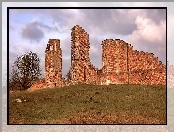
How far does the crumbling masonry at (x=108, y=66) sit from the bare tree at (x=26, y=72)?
85.0 inches

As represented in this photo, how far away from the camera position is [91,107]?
11586mm

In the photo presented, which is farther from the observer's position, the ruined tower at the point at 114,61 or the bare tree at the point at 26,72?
the bare tree at the point at 26,72

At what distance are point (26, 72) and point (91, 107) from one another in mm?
10036

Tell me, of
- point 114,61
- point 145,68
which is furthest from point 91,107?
point 145,68

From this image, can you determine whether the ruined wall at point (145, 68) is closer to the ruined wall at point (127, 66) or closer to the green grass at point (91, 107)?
the ruined wall at point (127, 66)

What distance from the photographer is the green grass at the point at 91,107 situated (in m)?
10.7

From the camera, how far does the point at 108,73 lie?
53.3ft

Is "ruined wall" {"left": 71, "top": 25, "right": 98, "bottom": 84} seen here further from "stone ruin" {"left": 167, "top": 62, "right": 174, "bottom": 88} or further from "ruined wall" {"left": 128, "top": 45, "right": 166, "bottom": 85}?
"stone ruin" {"left": 167, "top": 62, "right": 174, "bottom": 88}

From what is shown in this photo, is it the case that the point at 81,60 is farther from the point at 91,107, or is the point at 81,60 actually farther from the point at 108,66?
the point at 91,107

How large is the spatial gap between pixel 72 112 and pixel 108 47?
19.4 feet

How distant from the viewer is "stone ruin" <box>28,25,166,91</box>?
16312mm

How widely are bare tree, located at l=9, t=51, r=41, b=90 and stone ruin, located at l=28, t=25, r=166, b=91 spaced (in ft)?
7.26

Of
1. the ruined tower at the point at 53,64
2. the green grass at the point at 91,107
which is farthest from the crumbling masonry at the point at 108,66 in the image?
the green grass at the point at 91,107

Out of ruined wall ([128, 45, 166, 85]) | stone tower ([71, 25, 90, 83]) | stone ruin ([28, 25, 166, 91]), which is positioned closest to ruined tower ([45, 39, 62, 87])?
stone ruin ([28, 25, 166, 91])
